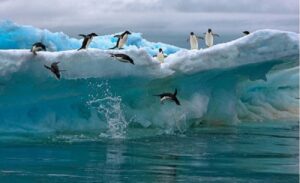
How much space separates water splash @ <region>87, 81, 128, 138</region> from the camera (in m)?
15.2

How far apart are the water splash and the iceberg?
0.07ft

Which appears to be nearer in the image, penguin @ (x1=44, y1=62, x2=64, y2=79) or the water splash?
penguin @ (x1=44, y1=62, x2=64, y2=79)

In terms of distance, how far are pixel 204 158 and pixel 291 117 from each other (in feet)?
A: 47.5

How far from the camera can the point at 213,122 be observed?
62.8 feet

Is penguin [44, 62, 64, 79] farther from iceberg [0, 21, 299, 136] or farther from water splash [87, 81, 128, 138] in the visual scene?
water splash [87, 81, 128, 138]

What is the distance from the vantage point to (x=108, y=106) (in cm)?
1546

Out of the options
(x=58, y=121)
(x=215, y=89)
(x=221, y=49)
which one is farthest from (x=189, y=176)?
(x=215, y=89)

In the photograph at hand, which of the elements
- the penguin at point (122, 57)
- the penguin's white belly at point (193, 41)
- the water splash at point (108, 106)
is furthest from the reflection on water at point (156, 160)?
the penguin's white belly at point (193, 41)

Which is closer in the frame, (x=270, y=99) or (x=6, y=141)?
(x=6, y=141)

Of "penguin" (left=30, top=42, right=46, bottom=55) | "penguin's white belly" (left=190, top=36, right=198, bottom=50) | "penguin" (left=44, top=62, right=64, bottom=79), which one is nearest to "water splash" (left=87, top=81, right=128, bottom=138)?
"penguin" (left=30, top=42, right=46, bottom=55)

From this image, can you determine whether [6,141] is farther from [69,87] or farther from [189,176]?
[189,176]

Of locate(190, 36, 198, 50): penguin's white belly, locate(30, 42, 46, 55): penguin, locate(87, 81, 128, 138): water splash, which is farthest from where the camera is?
locate(190, 36, 198, 50): penguin's white belly

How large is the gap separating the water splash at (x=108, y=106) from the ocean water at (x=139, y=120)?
2 centimetres

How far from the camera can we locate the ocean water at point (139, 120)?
395 inches
